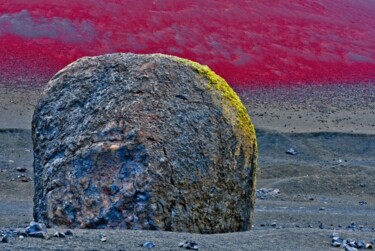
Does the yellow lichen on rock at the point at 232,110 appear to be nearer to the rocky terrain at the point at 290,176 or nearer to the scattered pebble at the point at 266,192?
the rocky terrain at the point at 290,176

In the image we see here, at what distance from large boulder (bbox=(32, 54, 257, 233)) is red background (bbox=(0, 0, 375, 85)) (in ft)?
64.6

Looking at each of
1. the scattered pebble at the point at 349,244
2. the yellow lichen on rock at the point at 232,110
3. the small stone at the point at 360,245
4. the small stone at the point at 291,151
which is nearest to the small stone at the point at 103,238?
the scattered pebble at the point at 349,244

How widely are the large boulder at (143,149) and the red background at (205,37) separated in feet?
64.6

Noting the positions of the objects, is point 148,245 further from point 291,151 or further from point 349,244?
point 291,151

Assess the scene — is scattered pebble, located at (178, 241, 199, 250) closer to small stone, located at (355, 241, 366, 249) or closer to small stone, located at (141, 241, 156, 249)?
small stone, located at (141, 241, 156, 249)

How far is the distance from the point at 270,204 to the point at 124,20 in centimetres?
1827

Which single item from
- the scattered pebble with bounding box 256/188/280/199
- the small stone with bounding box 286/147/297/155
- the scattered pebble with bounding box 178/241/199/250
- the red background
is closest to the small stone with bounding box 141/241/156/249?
the scattered pebble with bounding box 178/241/199/250

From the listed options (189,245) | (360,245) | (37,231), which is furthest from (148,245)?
(360,245)

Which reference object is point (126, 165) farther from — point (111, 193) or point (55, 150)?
point (55, 150)

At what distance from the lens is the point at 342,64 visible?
3216 cm

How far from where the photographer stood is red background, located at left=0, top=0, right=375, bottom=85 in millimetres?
29047

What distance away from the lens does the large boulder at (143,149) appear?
24.2 feet

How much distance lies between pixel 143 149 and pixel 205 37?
943 inches

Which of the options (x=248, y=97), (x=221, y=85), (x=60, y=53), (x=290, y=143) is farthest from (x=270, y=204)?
(x=60, y=53)
